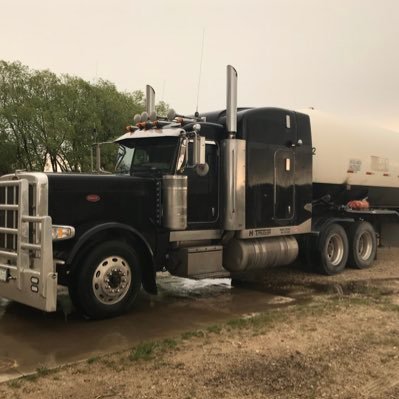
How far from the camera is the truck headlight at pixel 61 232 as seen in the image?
619cm

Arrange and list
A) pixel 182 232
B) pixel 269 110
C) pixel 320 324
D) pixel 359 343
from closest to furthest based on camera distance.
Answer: pixel 359 343 → pixel 320 324 → pixel 182 232 → pixel 269 110

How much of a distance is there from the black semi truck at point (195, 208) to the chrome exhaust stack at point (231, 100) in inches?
0.6

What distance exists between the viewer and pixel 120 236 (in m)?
6.93

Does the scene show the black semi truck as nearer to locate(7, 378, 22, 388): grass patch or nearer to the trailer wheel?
the trailer wheel

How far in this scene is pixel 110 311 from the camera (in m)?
Answer: 6.60

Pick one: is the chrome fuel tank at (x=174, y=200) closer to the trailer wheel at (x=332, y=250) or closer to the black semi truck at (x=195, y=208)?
the black semi truck at (x=195, y=208)

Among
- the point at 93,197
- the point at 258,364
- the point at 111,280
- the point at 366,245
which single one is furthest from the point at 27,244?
the point at 366,245

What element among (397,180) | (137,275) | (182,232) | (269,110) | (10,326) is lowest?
(10,326)

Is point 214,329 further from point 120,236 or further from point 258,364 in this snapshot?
point 120,236

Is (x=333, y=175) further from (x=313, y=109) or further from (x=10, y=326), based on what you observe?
(x=10, y=326)

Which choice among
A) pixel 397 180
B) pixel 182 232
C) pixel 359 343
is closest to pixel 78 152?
pixel 397 180

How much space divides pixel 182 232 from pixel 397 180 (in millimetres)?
6840

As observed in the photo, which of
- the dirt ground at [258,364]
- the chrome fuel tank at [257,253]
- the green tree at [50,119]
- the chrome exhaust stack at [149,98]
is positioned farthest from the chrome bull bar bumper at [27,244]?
the green tree at [50,119]

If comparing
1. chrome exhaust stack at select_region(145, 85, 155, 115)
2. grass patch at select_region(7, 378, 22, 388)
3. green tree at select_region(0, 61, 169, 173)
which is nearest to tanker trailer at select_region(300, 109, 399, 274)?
chrome exhaust stack at select_region(145, 85, 155, 115)
